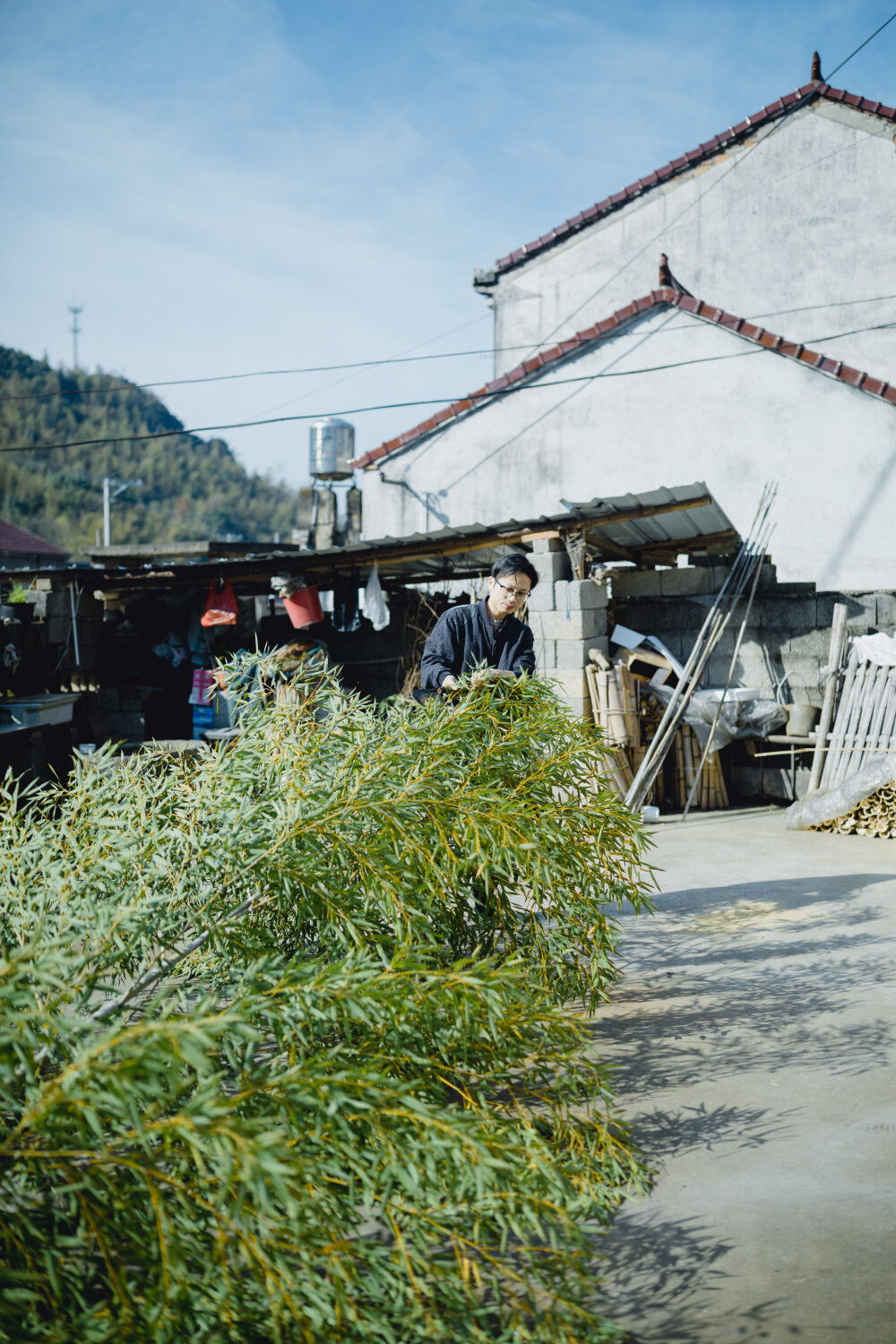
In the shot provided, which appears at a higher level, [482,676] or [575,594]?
[575,594]

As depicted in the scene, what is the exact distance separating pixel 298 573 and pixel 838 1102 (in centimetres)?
613

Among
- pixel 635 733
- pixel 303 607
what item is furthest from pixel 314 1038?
pixel 303 607

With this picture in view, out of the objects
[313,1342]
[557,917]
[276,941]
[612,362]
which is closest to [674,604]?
[612,362]

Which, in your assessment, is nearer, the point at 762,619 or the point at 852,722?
the point at 852,722

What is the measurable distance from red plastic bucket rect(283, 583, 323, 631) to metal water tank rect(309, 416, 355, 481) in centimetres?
601

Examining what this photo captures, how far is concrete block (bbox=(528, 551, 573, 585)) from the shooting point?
714 cm

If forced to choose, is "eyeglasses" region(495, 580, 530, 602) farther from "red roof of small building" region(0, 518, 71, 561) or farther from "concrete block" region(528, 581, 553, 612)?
"red roof of small building" region(0, 518, 71, 561)

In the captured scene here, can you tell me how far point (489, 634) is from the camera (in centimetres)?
388

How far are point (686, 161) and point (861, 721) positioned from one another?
379 inches

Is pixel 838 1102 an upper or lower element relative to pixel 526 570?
lower

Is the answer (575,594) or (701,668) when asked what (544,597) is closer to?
(575,594)

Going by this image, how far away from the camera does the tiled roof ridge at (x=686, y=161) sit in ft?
39.8

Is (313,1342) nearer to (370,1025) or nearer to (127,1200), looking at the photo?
(127,1200)

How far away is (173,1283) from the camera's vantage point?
131 centimetres
